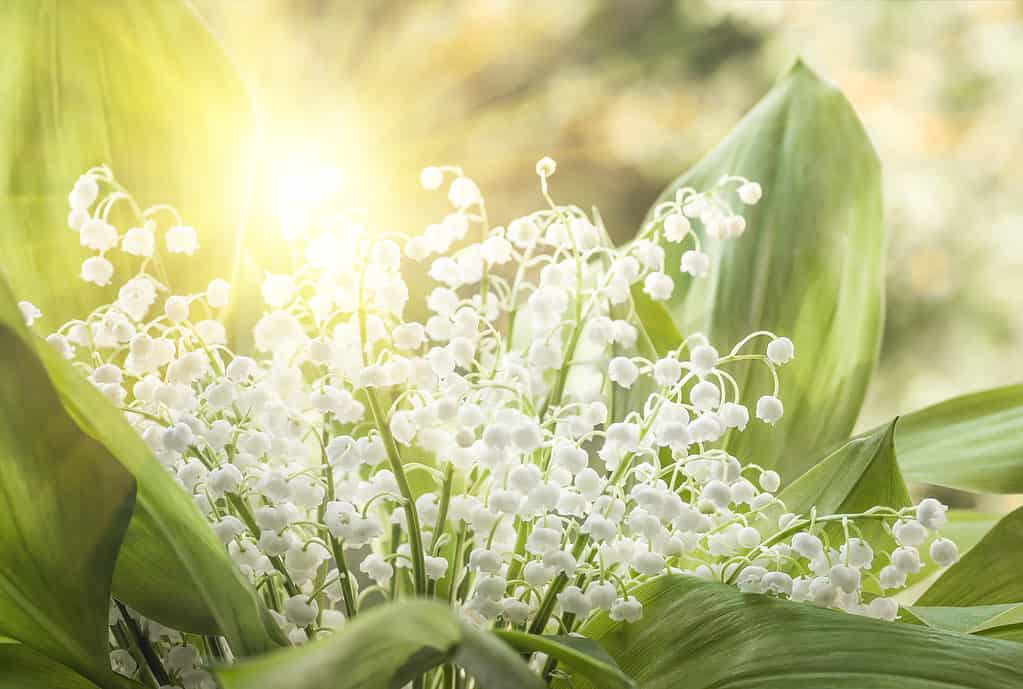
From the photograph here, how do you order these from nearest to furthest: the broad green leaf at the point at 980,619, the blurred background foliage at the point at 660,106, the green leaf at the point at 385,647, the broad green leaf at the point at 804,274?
the green leaf at the point at 385,647 < the broad green leaf at the point at 980,619 < the broad green leaf at the point at 804,274 < the blurred background foliage at the point at 660,106

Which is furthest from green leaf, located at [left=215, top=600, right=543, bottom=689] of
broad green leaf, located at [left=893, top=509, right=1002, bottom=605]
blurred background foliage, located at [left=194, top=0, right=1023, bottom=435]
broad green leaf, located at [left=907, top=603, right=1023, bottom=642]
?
blurred background foliage, located at [left=194, top=0, right=1023, bottom=435]

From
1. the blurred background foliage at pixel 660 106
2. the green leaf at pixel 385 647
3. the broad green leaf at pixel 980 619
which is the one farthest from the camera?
the blurred background foliage at pixel 660 106

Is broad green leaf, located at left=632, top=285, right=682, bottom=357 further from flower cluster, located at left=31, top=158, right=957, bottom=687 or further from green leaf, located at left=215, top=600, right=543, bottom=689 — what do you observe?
green leaf, located at left=215, top=600, right=543, bottom=689

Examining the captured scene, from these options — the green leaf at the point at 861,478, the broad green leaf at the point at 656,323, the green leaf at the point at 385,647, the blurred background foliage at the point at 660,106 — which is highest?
the blurred background foliage at the point at 660,106

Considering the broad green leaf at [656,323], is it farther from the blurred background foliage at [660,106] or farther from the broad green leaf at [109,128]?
the blurred background foliage at [660,106]

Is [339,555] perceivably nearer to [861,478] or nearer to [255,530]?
[255,530]

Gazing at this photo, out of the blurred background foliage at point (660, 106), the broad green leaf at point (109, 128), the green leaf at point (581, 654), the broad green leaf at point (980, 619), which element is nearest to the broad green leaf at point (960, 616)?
the broad green leaf at point (980, 619)

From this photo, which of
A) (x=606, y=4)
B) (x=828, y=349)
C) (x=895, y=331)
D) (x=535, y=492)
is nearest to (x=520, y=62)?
(x=606, y=4)
